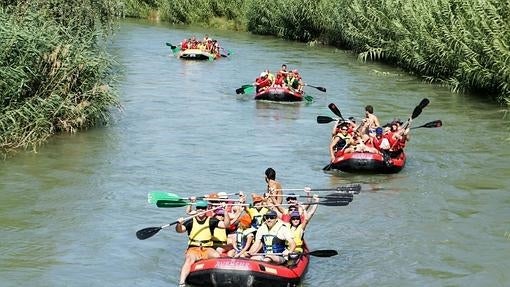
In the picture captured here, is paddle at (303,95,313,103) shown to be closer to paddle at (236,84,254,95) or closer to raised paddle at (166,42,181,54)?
paddle at (236,84,254,95)

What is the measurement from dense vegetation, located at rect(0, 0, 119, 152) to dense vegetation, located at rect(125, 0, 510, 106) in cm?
1024

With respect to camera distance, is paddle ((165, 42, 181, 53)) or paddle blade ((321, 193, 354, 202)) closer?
paddle blade ((321, 193, 354, 202))

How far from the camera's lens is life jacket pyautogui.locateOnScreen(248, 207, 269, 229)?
11523 millimetres

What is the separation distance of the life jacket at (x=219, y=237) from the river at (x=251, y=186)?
746mm

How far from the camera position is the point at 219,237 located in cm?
1138

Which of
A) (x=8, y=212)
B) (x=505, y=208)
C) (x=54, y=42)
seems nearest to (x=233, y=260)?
(x=8, y=212)

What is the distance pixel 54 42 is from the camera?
18594mm

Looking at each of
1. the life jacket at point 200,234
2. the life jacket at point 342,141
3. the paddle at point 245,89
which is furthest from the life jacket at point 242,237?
the paddle at point 245,89

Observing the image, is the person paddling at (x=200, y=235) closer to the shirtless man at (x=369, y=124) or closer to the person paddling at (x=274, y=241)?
the person paddling at (x=274, y=241)

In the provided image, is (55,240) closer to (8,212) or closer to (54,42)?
(8,212)

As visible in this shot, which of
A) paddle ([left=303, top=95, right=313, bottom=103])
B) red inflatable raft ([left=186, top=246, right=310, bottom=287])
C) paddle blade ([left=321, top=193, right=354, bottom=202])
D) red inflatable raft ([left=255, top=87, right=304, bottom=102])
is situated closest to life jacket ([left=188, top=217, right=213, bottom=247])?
red inflatable raft ([left=186, top=246, right=310, bottom=287])

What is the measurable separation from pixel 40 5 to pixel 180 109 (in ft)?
16.2

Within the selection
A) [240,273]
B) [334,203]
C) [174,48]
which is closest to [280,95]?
[174,48]

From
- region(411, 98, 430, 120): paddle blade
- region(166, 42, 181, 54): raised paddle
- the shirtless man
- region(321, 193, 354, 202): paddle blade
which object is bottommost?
region(166, 42, 181, 54): raised paddle
